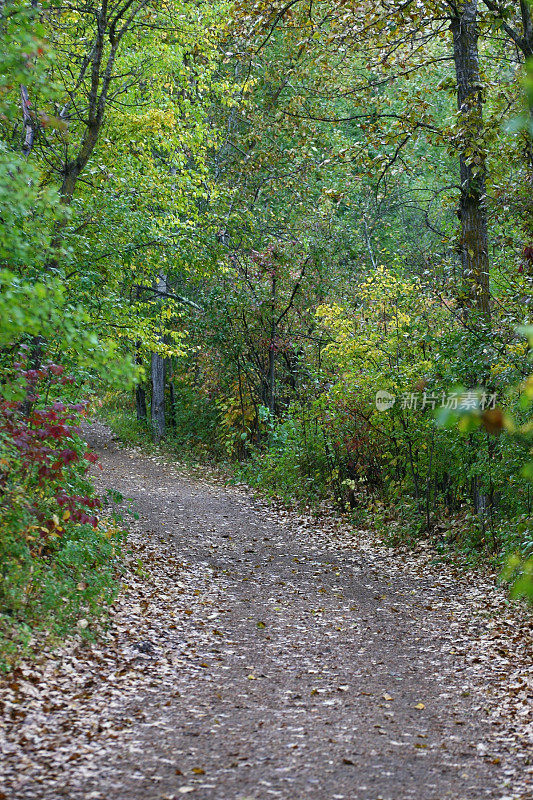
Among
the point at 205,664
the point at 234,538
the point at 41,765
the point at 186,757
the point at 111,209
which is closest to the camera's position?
the point at 41,765

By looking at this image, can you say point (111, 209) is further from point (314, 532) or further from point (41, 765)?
point (41, 765)

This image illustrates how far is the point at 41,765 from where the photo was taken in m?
3.75

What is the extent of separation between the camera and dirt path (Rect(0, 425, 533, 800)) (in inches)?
149

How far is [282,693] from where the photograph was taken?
5.15 m

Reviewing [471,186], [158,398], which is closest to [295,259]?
[471,186]

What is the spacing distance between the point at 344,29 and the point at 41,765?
9.43 m

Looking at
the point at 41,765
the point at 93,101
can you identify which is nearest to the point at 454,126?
the point at 93,101

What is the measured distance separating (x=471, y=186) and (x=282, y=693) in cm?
674

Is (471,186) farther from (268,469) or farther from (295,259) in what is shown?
(268,469)

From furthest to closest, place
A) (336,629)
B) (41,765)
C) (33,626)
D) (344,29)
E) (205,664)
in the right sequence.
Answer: (344,29)
(336,629)
(205,664)
(33,626)
(41,765)

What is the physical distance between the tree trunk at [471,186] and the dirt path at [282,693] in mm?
3544

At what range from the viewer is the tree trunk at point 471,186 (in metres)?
8.64

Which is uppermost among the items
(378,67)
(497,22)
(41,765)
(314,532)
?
(378,67)

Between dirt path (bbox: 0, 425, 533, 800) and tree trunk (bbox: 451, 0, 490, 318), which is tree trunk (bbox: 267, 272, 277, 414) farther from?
dirt path (bbox: 0, 425, 533, 800)
